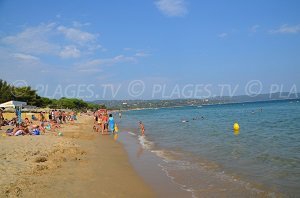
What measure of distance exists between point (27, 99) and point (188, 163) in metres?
59.5

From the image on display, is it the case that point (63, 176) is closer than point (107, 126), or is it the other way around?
point (63, 176)

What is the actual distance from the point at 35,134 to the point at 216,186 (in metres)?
14.4

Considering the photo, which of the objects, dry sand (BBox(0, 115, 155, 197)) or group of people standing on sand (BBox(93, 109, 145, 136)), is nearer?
dry sand (BBox(0, 115, 155, 197))

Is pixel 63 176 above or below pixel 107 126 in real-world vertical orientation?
above

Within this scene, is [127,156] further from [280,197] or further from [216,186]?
[280,197]

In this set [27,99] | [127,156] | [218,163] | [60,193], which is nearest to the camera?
[60,193]

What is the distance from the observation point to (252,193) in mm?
7641

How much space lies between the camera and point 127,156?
558 inches

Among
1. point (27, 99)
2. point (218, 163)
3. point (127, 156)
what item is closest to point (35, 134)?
point (127, 156)

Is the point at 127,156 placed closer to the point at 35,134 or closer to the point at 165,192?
the point at 165,192

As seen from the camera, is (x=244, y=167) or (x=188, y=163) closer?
(x=244, y=167)

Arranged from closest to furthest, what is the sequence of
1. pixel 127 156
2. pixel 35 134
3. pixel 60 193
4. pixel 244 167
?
pixel 60 193 < pixel 244 167 < pixel 127 156 < pixel 35 134

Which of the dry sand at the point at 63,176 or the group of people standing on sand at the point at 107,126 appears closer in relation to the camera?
the dry sand at the point at 63,176

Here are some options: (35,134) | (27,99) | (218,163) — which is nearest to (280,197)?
(218,163)
